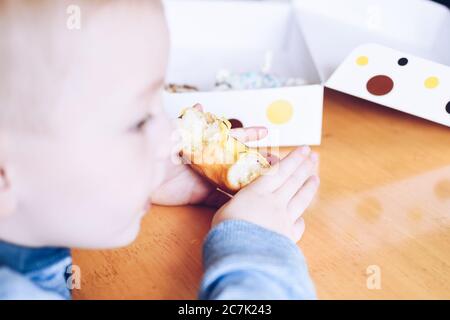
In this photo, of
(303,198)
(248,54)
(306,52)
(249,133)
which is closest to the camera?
(303,198)

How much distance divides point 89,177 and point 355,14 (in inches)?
31.9

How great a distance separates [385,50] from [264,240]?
46 cm

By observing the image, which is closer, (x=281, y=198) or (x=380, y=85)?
(x=281, y=198)

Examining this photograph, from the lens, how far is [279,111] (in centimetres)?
80

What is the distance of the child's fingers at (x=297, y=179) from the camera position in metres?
0.65

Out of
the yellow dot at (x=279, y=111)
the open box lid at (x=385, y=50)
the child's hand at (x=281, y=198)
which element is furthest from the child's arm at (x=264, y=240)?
the open box lid at (x=385, y=50)

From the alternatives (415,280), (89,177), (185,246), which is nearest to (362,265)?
(415,280)

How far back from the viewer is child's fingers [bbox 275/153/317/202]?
0.65 m

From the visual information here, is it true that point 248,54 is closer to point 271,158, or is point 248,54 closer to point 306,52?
point 306,52

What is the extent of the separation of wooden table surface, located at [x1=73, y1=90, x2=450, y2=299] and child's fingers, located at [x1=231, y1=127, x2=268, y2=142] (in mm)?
99

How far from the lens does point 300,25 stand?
1.05 meters

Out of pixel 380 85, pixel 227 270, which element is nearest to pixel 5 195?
pixel 227 270

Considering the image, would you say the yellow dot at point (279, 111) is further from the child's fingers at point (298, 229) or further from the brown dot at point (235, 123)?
the child's fingers at point (298, 229)

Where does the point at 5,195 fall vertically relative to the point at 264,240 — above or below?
above
